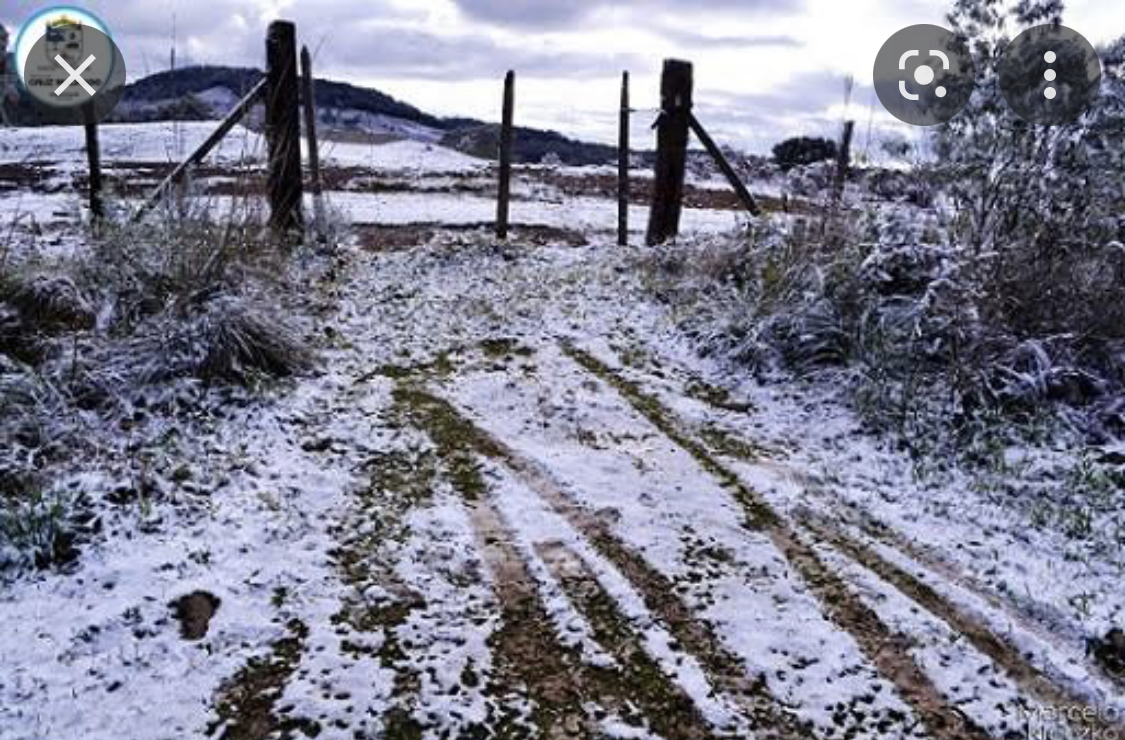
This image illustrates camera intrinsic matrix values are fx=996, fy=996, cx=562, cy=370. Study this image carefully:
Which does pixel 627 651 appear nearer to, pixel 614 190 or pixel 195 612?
pixel 195 612

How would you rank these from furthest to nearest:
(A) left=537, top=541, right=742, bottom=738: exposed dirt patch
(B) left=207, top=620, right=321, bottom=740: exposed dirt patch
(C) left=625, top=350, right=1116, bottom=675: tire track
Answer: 1. (C) left=625, top=350, right=1116, bottom=675: tire track
2. (A) left=537, top=541, right=742, bottom=738: exposed dirt patch
3. (B) left=207, top=620, right=321, bottom=740: exposed dirt patch

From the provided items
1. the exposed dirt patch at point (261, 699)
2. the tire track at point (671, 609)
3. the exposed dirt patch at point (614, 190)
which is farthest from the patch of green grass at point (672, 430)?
the exposed dirt patch at point (614, 190)

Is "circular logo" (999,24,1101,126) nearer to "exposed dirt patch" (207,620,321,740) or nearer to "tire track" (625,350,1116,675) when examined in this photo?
A: "tire track" (625,350,1116,675)

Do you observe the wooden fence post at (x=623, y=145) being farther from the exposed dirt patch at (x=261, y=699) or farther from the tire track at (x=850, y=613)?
the exposed dirt patch at (x=261, y=699)

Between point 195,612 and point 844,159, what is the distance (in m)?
6.13

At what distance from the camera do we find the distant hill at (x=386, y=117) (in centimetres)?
2723

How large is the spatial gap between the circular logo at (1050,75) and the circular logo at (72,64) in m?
6.45

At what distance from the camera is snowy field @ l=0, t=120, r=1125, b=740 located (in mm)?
A: 3035

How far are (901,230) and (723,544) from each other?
10.4 ft

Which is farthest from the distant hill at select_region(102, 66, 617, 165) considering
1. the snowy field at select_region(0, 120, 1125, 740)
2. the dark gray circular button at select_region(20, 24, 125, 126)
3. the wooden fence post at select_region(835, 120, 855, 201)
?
the snowy field at select_region(0, 120, 1125, 740)

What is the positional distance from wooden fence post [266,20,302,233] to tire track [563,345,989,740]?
192 inches

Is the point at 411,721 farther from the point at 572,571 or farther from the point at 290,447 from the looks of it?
the point at 290,447

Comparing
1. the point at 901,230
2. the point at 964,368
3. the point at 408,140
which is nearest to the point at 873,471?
the point at 964,368

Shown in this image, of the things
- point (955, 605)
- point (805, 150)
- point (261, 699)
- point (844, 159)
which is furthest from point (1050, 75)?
point (805, 150)
